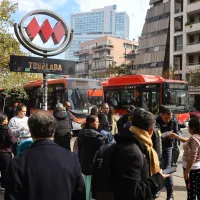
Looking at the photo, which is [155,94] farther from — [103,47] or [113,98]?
[103,47]

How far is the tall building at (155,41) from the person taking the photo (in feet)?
172

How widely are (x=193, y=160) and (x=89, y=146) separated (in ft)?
4.82

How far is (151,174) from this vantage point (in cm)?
254

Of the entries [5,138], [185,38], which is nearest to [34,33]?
[5,138]

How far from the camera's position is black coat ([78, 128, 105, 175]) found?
14.4 feet

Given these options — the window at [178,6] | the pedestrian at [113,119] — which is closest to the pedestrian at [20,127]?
the pedestrian at [113,119]

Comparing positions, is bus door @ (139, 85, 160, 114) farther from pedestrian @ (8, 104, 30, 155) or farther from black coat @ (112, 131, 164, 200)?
black coat @ (112, 131, 164, 200)

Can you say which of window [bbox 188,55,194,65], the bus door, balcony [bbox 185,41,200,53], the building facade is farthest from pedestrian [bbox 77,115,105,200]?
the building facade

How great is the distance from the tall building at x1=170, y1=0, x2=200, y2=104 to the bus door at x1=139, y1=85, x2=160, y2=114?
22.8 meters

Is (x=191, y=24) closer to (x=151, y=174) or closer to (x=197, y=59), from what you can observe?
(x=197, y=59)

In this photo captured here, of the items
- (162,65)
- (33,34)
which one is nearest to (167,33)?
(162,65)

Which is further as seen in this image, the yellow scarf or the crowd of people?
the yellow scarf

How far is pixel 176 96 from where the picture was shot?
16.7m

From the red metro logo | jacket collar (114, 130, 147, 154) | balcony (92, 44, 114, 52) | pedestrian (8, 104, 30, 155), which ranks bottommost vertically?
pedestrian (8, 104, 30, 155)
